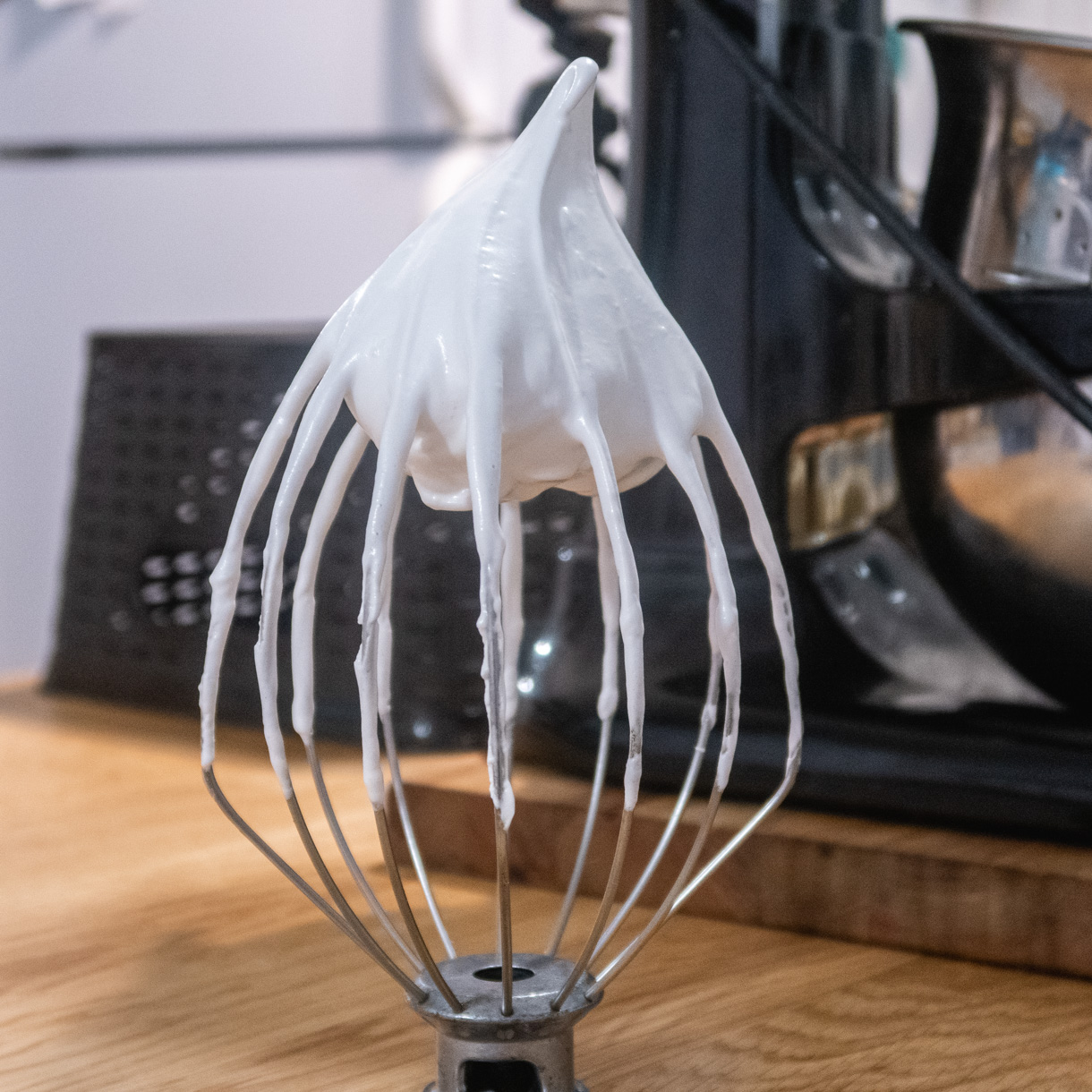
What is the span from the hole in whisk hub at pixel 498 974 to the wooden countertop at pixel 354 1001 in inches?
0.8

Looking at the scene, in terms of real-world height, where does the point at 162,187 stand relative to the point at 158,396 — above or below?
above

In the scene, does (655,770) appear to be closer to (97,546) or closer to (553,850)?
(553,850)

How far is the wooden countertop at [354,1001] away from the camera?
0.19 metres

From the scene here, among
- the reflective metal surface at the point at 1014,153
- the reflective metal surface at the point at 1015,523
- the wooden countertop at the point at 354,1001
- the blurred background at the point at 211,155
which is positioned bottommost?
the wooden countertop at the point at 354,1001

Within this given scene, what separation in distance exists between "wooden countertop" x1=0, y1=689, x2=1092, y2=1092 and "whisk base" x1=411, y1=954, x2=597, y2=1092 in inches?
0.7

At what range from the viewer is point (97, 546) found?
0.47m

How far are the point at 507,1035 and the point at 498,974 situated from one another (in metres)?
0.02

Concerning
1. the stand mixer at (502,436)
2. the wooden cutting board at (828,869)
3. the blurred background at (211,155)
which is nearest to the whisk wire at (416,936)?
the stand mixer at (502,436)

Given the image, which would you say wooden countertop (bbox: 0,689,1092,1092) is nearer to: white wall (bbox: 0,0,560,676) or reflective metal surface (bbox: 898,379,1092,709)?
reflective metal surface (bbox: 898,379,1092,709)

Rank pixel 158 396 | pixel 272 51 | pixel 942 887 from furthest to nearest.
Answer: pixel 272 51, pixel 158 396, pixel 942 887

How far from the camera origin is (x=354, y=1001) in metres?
0.22

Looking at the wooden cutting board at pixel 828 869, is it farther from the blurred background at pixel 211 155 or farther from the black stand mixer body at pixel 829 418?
the blurred background at pixel 211 155

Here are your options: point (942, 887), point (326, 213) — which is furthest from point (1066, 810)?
point (326, 213)

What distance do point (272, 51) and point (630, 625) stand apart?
1.91 feet
